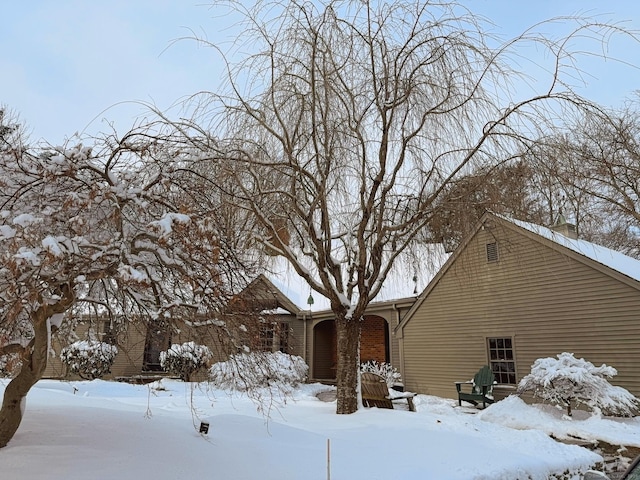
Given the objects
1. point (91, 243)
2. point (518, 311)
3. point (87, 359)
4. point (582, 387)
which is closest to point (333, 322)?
point (518, 311)

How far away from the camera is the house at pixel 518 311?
34.1 feet

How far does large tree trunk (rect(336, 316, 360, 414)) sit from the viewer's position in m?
7.95

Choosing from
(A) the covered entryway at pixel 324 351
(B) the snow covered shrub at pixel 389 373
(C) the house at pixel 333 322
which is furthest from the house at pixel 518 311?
(A) the covered entryway at pixel 324 351

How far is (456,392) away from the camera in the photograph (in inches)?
528

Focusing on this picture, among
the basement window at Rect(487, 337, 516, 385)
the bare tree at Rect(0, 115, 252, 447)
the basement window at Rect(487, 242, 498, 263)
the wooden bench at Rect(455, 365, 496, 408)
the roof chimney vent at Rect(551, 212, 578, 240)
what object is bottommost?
the wooden bench at Rect(455, 365, 496, 408)

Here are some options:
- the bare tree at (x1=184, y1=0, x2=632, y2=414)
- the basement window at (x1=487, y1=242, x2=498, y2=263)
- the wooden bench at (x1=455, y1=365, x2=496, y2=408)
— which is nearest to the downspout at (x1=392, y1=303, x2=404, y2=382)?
the wooden bench at (x1=455, y1=365, x2=496, y2=408)

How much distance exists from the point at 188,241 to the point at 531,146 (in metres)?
5.70

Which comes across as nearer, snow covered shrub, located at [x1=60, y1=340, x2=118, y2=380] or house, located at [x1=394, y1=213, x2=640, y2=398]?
house, located at [x1=394, y1=213, x2=640, y2=398]

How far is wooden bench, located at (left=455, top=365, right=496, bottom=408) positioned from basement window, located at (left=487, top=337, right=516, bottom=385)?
1.06 ft

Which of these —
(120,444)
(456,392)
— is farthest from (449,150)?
(456,392)

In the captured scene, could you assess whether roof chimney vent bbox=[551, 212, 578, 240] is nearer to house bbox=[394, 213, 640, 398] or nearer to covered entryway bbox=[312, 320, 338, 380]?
house bbox=[394, 213, 640, 398]

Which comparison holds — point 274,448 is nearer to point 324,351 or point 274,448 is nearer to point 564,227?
point 564,227

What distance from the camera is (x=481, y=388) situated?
12133 mm

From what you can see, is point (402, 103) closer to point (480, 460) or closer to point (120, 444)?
point (480, 460)
